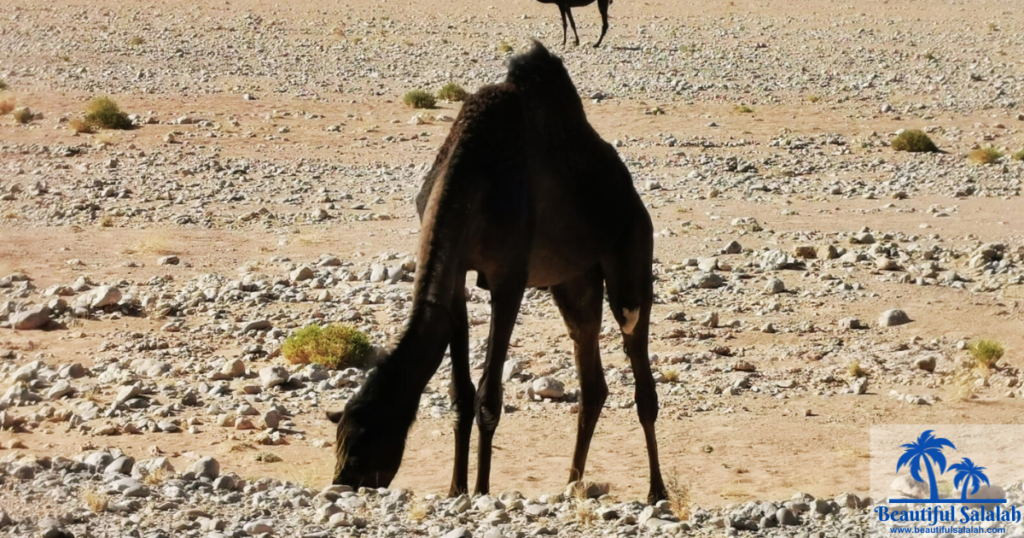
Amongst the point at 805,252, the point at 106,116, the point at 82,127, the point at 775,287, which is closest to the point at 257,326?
the point at 775,287

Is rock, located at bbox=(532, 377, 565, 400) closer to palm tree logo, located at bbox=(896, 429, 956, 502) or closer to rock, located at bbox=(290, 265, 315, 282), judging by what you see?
palm tree logo, located at bbox=(896, 429, 956, 502)

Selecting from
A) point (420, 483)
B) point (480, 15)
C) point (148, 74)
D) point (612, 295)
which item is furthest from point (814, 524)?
point (480, 15)

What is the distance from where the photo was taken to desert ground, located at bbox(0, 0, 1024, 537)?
8.06m

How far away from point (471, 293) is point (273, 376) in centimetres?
349

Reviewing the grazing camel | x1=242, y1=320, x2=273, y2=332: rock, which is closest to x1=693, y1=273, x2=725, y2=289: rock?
x1=242, y1=320, x2=273, y2=332: rock

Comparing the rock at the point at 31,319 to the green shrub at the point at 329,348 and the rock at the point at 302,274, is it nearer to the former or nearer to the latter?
the rock at the point at 302,274

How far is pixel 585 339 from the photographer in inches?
354

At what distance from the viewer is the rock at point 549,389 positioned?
452 inches

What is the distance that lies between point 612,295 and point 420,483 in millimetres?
1893

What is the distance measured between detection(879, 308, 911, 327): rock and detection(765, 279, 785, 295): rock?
141 cm

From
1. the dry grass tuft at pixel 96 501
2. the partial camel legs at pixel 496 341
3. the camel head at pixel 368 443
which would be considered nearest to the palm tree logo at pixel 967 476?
the partial camel legs at pixel 496 341

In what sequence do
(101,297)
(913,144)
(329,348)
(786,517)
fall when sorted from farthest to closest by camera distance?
(913,144)
(101,297)
(329,348)
(786,517)

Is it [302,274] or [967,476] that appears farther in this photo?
[302,274]

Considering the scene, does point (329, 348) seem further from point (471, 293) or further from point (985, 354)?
point (985, 354)
